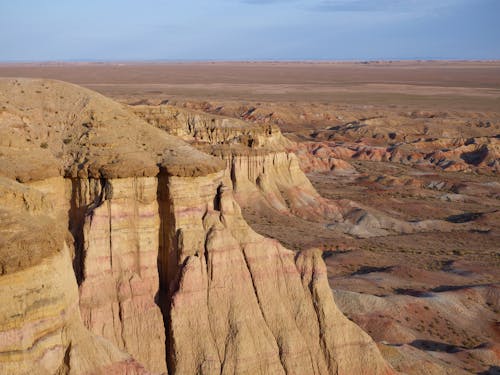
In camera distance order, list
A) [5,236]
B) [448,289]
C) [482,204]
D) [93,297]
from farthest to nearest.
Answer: [482,204], [448,289], [93,297], [5,236]

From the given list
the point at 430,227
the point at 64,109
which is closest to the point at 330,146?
the point at 430,227

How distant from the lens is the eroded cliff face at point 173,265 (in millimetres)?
17438

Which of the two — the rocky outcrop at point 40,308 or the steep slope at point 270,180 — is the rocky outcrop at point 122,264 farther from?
the steep slope at point 270,180

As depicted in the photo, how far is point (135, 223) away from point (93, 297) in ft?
8.27

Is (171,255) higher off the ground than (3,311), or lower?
lower

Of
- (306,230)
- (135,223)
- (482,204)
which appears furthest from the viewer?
(482,204)

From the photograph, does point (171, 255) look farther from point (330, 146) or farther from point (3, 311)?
point (330, 146)

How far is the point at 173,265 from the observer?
60.7 feet

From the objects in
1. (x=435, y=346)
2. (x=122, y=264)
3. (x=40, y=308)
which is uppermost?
(x=40, y=308)

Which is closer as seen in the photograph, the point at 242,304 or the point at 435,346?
the point at 242,304

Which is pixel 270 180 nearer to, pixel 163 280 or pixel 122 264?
pixel 163 280

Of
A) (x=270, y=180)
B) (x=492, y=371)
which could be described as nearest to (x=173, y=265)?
(x=492, y=371)

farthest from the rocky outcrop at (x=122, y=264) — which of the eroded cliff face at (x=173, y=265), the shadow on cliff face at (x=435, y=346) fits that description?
the shadow on cliff face at (x=435, y=346)

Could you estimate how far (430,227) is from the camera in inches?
2233
